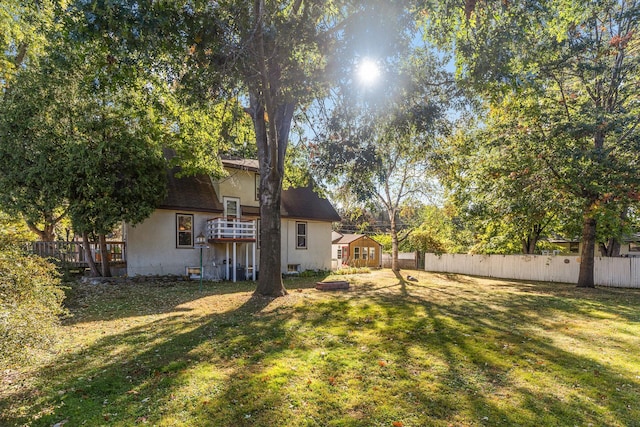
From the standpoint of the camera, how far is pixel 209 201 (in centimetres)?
1672

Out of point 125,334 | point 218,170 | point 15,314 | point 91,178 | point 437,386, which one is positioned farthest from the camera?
point 218,170

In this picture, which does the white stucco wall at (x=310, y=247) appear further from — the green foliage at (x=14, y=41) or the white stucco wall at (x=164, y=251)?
the green foliage at (x=14, y=41)

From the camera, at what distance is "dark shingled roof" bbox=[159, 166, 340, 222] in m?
15.7

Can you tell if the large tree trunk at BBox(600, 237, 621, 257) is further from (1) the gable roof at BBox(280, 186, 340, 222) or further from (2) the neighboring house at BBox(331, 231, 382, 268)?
(1) the gable roof at BBox(280, 186, 340, 222)

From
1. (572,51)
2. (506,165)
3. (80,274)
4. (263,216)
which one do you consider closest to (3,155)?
(80,274)

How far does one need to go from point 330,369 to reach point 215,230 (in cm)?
1245

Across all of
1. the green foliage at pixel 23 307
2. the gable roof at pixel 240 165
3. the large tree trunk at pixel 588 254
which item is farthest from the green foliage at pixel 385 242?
the green foliage at pixel 23 307

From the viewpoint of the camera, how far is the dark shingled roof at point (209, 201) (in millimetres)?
15711

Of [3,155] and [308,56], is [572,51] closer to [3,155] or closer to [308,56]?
[308,56]

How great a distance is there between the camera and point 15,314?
3.61 m

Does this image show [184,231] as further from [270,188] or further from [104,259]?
[270,188]

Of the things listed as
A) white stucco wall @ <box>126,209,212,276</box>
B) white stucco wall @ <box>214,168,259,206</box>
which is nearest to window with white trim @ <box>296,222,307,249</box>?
white stucco wall @ <box>214,168,259,206</box>

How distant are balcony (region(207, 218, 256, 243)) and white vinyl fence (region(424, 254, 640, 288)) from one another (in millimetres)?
14860

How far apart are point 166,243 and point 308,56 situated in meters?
11.1
